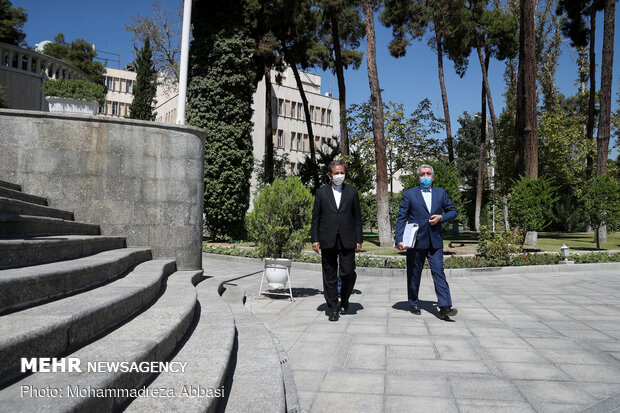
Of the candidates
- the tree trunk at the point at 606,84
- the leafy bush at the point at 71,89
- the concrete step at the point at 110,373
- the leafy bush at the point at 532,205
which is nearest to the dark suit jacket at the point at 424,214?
the concrete step at the point at 110,373

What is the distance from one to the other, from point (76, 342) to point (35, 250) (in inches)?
58.6

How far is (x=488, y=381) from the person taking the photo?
3.56m

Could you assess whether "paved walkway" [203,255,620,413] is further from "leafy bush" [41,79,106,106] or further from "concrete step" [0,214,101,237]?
"leafy bush" [41,79,106,106]

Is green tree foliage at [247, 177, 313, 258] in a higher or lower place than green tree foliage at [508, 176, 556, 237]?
lower

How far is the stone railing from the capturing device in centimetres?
2430

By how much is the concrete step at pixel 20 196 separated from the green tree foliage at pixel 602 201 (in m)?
19.2

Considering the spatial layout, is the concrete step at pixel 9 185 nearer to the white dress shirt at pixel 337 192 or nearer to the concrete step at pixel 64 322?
the concrete step at pixel 64 322

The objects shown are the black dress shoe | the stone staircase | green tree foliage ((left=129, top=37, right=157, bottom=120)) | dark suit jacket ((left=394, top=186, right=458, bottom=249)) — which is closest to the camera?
the stone staircase

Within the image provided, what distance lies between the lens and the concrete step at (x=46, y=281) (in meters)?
2.73

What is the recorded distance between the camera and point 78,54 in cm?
5562

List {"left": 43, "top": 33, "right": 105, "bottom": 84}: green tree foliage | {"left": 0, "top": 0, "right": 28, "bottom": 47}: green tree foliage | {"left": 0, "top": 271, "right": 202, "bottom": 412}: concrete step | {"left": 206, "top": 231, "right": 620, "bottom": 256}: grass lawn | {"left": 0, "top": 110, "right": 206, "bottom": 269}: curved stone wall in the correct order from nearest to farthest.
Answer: {"left": 0, "top": 271, "right": 202, "bottom": 412}: concrete step < {"left": 0, "top": 110, "right": 206, "bottom": 269}: curved stone wall < {"left": 206, "top": 231, "right": 620, "bottom": 256}: grass lawn < {"left": 0, "top": 0, "right": 28, "bottom": 47}: green tree foliage < {"left": 43, "top": 33, "right": 105, "bottom": 84}: green tree foliage

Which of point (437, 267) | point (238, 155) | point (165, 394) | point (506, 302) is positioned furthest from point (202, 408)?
point (238, 155)

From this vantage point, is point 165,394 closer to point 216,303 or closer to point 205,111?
point 216,303

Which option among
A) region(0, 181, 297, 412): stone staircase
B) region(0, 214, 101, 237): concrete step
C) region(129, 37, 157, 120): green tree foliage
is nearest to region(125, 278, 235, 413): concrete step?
region(0, 181, 297, 412): stone staircase
